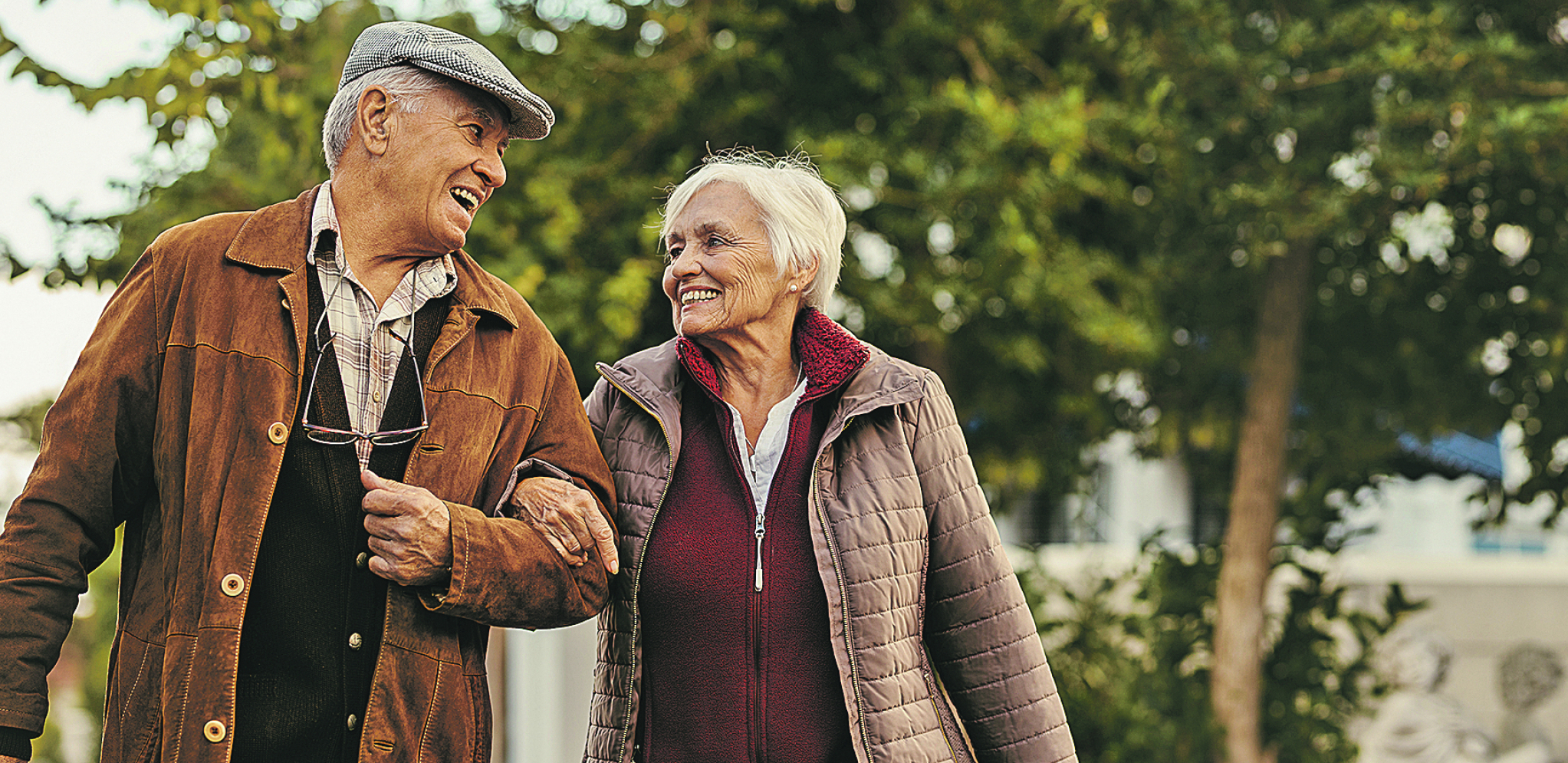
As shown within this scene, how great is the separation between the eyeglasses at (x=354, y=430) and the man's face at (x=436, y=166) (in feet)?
0.59

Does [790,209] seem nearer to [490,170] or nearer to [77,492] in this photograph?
[490,170]

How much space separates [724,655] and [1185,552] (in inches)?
175

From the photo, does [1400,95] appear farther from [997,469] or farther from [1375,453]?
[997,469]

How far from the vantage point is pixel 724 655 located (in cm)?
222

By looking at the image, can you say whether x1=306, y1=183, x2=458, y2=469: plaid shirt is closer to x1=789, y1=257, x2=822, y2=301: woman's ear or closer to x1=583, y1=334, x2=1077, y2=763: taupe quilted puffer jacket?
x1=583, y1=334, x2=1077, y2=763: taupe quilted puffer jacket

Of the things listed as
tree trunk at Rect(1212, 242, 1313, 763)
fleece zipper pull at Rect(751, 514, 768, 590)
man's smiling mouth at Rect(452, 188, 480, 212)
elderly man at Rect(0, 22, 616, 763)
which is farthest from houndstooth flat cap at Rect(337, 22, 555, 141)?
tree trunk at Rect(1212, 242, 1313, 763)

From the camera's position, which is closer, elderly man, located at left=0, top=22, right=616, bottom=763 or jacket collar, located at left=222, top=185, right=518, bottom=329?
elderly man, located at left=0, top=22, right=616, bottom=763

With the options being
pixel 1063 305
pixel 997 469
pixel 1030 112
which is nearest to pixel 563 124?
pixel 1030 112

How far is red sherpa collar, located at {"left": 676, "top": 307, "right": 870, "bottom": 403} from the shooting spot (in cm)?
241

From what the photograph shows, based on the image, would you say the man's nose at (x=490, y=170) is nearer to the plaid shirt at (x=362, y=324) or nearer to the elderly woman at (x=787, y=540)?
the plaid shirt at (x=362, y=324)

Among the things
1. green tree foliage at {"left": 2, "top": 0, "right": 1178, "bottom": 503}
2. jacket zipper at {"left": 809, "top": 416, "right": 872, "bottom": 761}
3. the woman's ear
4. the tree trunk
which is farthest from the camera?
the tree trunk

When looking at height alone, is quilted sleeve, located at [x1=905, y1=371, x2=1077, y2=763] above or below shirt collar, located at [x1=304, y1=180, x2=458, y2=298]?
below

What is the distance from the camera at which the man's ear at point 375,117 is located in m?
1.99

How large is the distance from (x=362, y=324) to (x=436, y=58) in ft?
1.37
